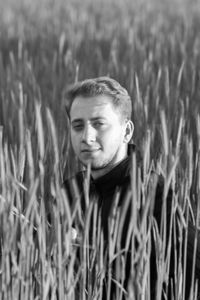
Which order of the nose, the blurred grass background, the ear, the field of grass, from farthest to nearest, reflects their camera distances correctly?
the blurred grass background < the ear < the nose < the field of grass

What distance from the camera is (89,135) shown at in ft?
4.70

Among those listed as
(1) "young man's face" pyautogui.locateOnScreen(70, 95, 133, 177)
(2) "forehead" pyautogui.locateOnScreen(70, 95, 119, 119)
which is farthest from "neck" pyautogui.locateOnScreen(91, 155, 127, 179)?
(2) "forehead" pyautogui.locateOnScreen(70, 95, 119, 119)

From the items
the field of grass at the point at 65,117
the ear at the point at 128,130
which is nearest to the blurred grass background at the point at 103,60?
the field of grass at the point at 65,117

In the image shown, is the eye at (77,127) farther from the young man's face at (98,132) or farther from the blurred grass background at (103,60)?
the blurred grass background at (103,60)

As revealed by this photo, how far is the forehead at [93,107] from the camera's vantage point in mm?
1495

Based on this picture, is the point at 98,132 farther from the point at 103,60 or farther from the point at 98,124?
the point at 103,60

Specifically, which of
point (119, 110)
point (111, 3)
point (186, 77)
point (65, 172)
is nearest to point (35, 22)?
point (111, 3)

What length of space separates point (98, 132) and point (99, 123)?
0.03 m

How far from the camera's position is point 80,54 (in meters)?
3.70

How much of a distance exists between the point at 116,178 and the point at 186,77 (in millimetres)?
1268

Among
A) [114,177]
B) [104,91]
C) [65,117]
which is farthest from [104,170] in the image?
[65,117]

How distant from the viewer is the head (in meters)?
1.45

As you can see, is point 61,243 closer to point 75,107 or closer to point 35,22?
point 75,107

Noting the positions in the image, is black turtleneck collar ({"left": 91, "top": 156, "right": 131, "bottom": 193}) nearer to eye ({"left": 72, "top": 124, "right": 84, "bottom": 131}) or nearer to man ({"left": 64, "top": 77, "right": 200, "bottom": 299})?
man ({"left": 64, "top": 77, "right": 200, "bottom": 299})
